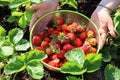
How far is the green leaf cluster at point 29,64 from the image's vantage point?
154cm

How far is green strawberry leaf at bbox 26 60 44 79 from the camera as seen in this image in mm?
1536

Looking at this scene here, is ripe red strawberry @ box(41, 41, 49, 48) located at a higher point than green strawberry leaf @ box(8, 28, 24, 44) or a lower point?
lower

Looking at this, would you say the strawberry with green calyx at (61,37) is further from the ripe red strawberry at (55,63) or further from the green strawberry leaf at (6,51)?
the green strawberry leaf at (6,51)

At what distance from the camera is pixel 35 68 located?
1.55 meters

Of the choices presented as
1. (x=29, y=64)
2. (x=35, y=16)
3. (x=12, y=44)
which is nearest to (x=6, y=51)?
(x=12, y=44)

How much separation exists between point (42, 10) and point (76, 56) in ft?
1.21

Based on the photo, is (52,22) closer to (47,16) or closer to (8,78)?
(47,16)

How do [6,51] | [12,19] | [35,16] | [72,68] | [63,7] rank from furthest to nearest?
[63,7] < [12,19] < [35,16] < [6,51] < [72,68]

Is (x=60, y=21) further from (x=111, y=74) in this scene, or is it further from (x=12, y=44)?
(x=111, y=74)

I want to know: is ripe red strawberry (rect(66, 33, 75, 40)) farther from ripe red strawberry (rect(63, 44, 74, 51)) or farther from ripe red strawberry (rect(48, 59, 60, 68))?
ripe red strawberry (rect(48, 59, 60, 68))

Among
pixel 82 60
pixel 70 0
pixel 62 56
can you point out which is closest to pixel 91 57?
pixel 82 60

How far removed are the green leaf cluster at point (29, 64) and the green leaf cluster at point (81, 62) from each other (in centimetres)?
12

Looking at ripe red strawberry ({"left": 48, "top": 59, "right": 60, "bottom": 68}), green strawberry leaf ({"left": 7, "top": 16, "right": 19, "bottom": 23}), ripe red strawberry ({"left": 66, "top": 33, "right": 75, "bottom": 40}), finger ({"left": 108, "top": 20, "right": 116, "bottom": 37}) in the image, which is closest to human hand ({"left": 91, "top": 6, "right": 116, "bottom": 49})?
finger ({"left": 108, "top": 20, "right": 116, "bottom": 37})

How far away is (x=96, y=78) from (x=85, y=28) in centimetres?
29
